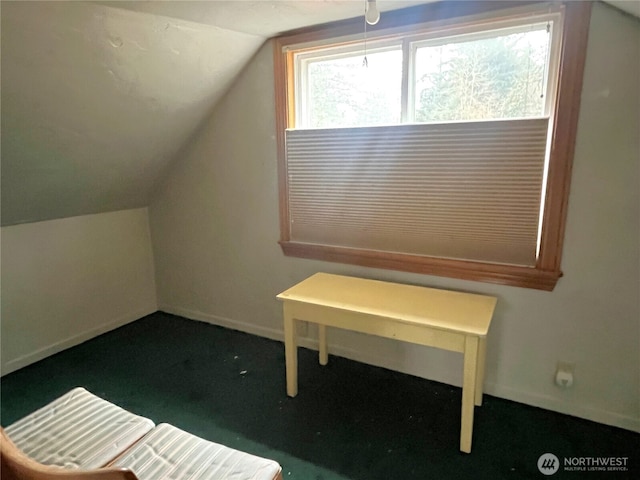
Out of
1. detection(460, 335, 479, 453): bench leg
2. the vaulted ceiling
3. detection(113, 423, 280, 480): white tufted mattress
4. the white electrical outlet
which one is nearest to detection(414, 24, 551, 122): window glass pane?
the vaulted ceiling

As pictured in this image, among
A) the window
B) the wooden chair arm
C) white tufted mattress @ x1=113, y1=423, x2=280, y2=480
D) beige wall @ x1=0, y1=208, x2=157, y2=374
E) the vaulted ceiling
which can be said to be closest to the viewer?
the wooden chair arm

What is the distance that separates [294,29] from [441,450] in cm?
235

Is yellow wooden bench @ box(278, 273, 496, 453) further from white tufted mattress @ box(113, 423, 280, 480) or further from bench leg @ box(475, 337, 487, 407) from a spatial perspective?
white tufted mattress @ box(113, 423, 280, 480)

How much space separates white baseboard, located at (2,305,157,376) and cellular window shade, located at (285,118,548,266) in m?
1.65

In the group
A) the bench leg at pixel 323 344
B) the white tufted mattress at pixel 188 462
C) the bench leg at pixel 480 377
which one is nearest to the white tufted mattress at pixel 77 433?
the white tufted mattress at pixel 188 462

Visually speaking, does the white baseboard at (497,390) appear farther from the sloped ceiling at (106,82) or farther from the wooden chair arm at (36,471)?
the wooden chair arm at (36,471)

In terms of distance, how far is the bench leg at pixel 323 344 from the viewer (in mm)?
2545

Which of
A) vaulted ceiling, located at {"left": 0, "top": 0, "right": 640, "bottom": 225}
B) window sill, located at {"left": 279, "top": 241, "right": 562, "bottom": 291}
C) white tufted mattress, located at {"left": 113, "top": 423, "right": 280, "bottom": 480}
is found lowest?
white tufted mattress, located at {"left": 113, "top": 423, "right": 280, "bottom": 480}

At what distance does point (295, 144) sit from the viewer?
99.4 inches

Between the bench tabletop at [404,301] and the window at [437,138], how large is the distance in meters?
0.18

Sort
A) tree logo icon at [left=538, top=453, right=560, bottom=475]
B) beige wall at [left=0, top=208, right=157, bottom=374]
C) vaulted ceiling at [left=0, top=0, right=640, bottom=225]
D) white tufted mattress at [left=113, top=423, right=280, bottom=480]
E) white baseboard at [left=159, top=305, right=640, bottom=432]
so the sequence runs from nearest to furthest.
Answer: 1. white tufted mattress at [left=113, top=423, right=280, bottom=480]
2. vaulted ceiling at [left=0, top=0, right=640, bottom=225]
3. tree logo icon at [left=538, top=453, right=560, bottom=475]
4. white baseboard at [left=159, top=305, right=640, bottom=432]
5. beige wall at [left=0, top=208, right=157, bottom=374]

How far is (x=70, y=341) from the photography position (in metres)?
2.85

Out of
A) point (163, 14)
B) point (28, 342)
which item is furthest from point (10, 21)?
point (28, 342)

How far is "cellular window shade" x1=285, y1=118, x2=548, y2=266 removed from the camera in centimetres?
196
